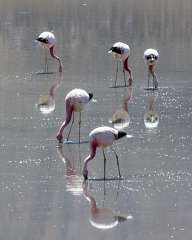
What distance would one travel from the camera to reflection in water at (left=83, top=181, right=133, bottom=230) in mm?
10023

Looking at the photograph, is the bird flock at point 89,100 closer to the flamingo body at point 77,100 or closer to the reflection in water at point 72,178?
the flamingo body at point 77,100

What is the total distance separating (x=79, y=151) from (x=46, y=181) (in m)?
1.72

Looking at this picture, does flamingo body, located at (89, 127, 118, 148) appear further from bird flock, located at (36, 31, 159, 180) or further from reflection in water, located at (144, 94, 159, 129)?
reflection in water, located at (144, 94, 159, 129)

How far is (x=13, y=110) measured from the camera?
16109 millimetres

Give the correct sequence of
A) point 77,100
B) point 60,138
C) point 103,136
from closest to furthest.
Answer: point 103,136, point 60,138, point 77,100

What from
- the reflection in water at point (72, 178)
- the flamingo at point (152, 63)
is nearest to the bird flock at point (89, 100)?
the flamingo at point (152, 63)

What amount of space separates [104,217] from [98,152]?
113 inches

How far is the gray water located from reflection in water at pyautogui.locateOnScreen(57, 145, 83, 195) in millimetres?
14

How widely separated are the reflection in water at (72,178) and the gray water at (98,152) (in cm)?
1

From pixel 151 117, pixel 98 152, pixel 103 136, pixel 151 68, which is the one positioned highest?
pixel 151 68

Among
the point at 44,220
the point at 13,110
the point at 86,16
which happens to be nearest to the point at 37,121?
the point at 13,110

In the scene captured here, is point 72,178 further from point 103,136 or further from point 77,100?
point 77,100

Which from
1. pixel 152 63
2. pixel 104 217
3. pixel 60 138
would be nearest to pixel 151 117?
pixel 60 138

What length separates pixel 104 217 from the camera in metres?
10.3
